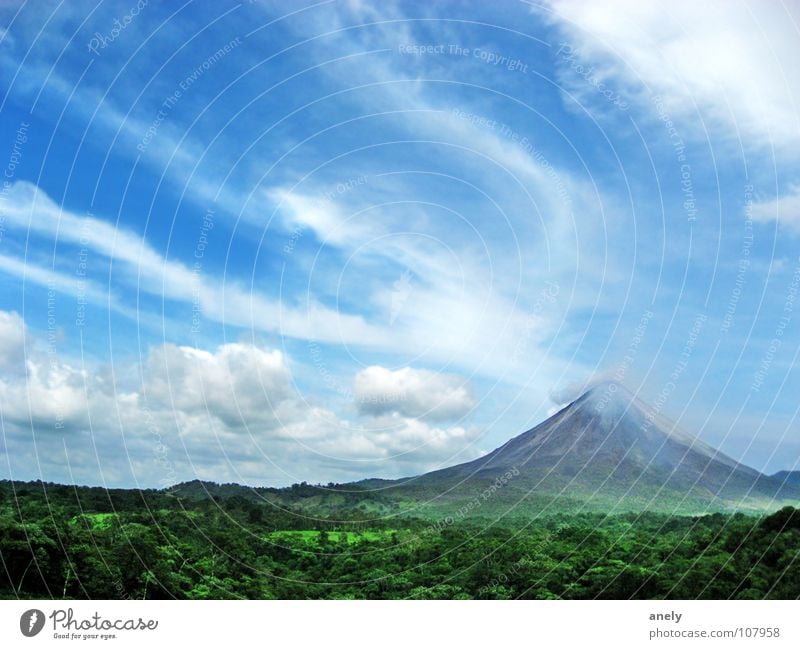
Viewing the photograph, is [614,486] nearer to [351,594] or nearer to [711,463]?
[711,463]

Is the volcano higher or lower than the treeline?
higher

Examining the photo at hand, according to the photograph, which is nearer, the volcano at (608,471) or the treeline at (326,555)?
the treeline at (326,555)

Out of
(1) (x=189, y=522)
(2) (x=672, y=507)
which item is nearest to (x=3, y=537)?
(1) (x=189, y=522)

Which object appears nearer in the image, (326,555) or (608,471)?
(326,555)

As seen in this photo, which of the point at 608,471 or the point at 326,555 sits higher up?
the point at 608,471

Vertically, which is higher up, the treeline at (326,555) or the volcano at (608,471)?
the volcano at (608,471)
